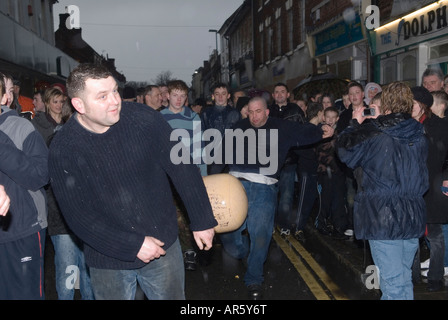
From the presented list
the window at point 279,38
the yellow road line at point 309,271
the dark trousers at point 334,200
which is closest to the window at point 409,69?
the dark trousers at point 334,200

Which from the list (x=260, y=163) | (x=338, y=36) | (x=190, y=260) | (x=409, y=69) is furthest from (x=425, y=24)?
(x=190, y=260)

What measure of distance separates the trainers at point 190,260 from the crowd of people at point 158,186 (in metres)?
0.03

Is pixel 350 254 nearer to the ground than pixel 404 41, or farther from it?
nearer to the ground

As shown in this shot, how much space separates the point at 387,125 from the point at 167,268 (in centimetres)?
210

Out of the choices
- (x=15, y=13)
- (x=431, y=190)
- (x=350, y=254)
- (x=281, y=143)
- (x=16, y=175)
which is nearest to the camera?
(x=16, y=175)

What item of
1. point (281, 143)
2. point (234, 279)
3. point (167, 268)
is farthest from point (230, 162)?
point (167, 268)

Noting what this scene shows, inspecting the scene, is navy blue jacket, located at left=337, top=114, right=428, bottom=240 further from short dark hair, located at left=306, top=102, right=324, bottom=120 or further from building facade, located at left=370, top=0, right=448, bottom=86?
building facade, located at left=370, top=0, right=448, bottom=86

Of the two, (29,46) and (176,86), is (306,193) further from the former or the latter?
(29,46)

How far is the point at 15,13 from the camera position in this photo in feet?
75.7

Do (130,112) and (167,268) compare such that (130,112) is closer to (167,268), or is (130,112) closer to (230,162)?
(167,268)

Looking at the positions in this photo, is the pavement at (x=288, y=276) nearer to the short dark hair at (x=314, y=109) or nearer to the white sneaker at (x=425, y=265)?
the white sneaker at (x=425, y=265)

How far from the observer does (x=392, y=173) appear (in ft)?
13.3

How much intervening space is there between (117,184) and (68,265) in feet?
6.03

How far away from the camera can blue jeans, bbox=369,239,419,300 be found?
4.06m
